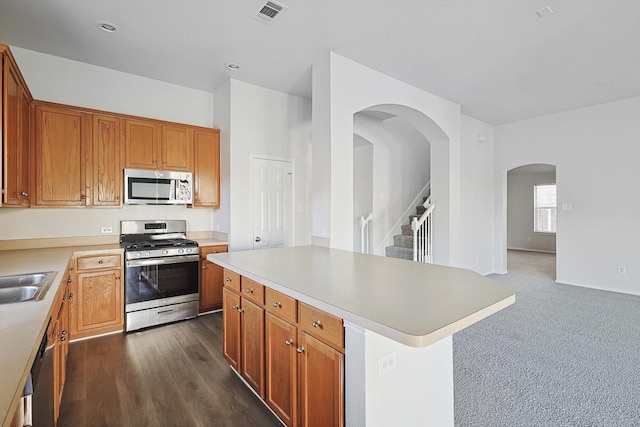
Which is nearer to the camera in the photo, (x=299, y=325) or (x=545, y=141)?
(x=299, y=325)

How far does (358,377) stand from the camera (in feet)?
4.18

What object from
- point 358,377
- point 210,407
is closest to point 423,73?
point 358,377

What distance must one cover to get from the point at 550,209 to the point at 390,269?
9573 millimetres

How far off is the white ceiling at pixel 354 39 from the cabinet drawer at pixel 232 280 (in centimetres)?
215

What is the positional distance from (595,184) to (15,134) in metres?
7.46

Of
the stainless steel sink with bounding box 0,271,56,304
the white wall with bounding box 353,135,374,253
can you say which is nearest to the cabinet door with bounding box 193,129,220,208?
the stainless steel sink with bounding box 0,271,56,304

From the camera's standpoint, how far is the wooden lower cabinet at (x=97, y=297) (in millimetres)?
3096

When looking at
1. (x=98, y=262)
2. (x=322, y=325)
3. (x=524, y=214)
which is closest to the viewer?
(x=322, y=325)

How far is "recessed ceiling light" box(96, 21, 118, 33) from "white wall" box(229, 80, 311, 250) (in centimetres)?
136

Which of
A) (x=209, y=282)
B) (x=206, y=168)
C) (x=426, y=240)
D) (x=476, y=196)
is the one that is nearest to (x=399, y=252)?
(x=426, y=240)

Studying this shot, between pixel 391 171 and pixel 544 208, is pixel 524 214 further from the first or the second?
pixel 391 171

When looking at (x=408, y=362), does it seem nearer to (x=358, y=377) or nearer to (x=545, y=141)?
(x=358, y=377)

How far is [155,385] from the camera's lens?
2.36 metres

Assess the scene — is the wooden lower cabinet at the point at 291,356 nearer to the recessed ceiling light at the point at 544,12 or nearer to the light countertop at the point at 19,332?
the light countertop at the point at 19,332
